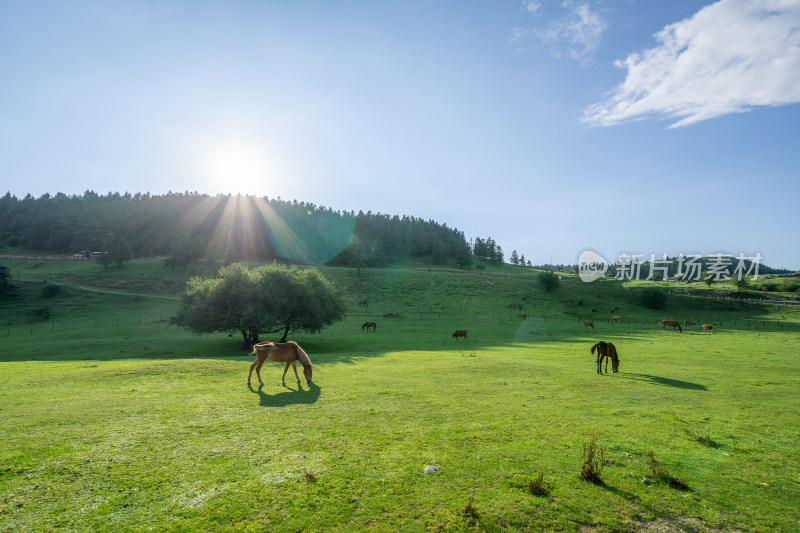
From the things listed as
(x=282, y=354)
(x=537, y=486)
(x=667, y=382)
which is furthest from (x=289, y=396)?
(x=667, y=382)

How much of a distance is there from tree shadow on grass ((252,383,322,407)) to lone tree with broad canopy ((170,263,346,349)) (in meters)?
21.4

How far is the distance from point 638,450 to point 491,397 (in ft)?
20.4

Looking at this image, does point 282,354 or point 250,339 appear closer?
point 282,354

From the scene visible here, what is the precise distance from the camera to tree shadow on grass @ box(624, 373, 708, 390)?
57.8 feet

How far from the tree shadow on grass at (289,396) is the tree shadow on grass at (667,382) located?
17.0m

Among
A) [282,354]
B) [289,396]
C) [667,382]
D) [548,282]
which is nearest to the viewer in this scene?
[289,396]

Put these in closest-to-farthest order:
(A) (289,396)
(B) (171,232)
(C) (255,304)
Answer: (A) (289,396)
(C) (255,304)
(B) (171,232)

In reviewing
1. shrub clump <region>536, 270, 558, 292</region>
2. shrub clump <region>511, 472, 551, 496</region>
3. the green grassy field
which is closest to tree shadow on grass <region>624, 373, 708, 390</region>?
the green grassy field

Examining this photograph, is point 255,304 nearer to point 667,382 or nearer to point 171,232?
point 667,382

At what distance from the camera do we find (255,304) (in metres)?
37.0

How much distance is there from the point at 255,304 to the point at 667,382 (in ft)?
111

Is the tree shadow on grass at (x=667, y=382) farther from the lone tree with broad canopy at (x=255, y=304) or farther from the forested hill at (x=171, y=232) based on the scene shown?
the forested hill at (x=171, y=232)

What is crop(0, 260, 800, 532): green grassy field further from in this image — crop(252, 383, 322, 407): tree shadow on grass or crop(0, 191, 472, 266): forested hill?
crop(0, 191, 472, 266): forested hill

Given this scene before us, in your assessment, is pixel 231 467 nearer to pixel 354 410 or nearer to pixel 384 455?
pixel 384 455
